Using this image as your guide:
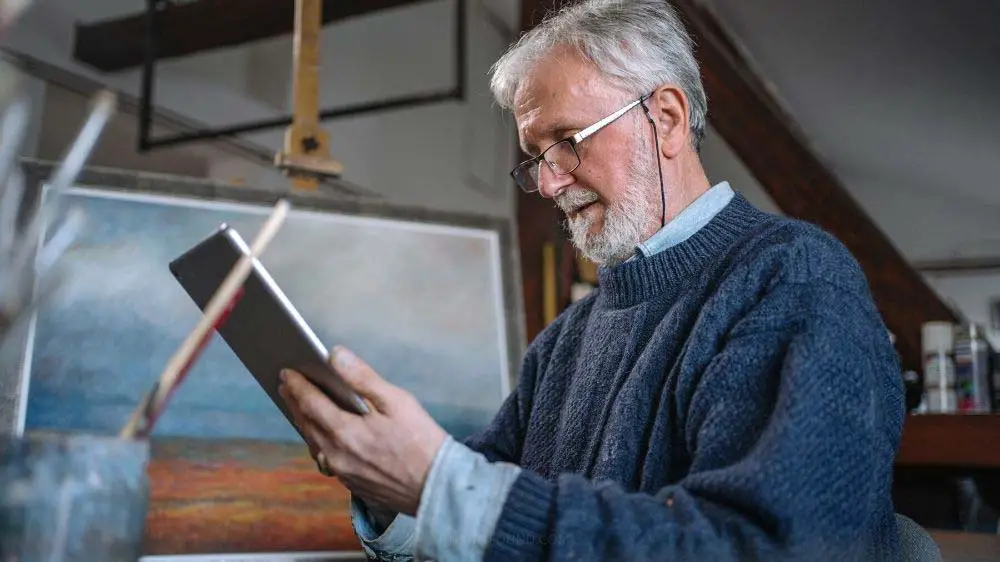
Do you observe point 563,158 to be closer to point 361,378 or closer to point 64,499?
point 361,378

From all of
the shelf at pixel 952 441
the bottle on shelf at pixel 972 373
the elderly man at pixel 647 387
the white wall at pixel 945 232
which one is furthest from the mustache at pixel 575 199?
the white wall at pixel 945 232

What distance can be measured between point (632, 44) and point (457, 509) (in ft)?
2.36

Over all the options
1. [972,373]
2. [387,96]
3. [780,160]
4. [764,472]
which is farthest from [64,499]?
[387,96]

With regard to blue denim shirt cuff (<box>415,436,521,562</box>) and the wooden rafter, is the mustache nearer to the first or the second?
blue denim shirt cuff (<box>415,436,521,562</box>)

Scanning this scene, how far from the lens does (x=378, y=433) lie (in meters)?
0.81

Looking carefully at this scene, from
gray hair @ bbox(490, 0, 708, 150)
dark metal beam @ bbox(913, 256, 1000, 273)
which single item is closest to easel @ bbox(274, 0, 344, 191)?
gray hair @ bbox(490, 0, 708, 150)

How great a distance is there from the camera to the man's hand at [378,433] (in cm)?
79

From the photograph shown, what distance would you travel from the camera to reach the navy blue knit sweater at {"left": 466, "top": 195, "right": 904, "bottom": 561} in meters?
0.77

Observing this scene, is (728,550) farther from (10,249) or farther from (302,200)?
(302,200)

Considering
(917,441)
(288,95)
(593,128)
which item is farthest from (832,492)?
(288,95)

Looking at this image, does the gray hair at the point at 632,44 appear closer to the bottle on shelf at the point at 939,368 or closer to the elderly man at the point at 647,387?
the elderly man at the point at 647,387

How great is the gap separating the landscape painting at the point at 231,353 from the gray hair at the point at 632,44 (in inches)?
27.2

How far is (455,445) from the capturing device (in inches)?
31.9

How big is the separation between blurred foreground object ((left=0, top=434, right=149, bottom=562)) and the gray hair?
35.4 inches
